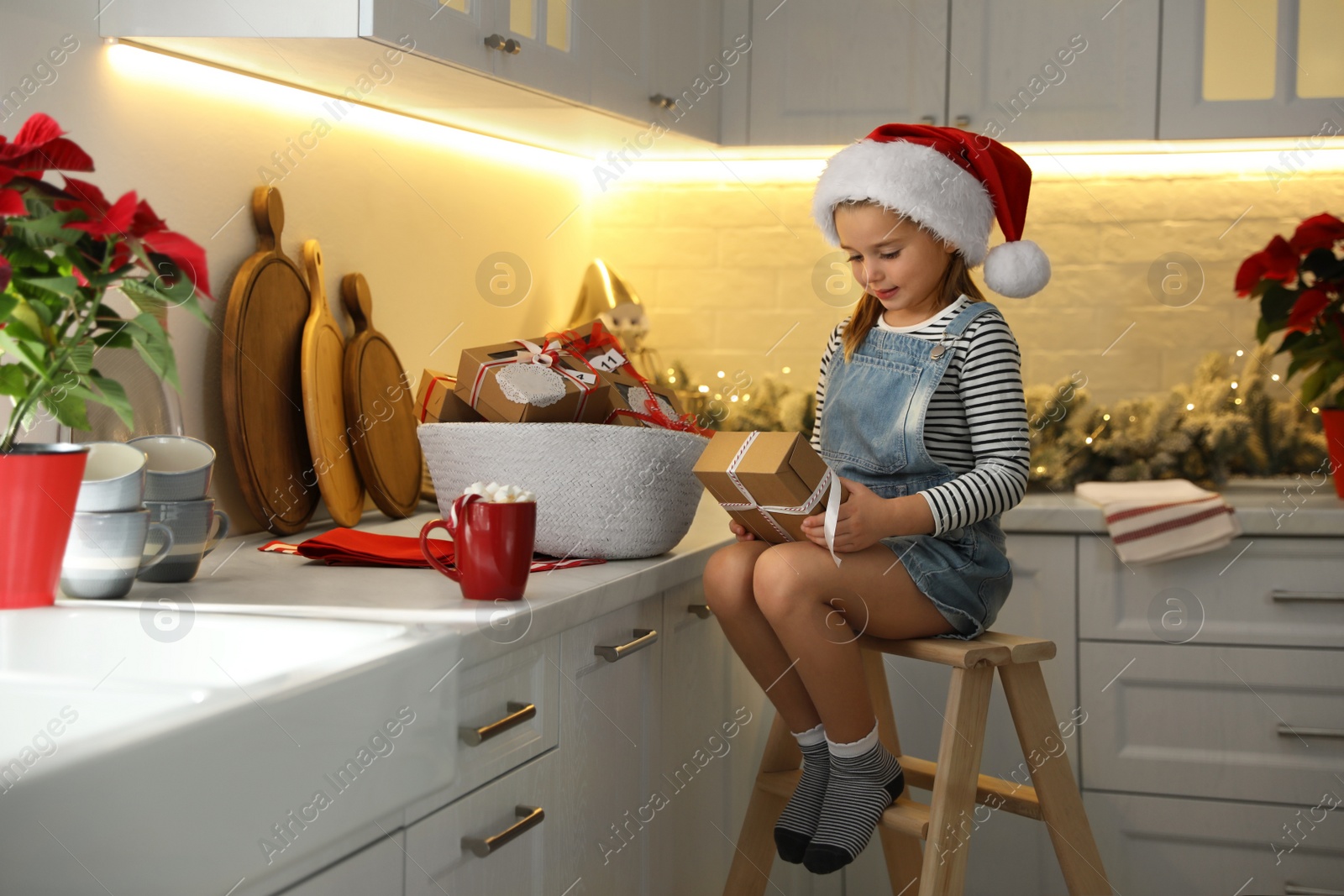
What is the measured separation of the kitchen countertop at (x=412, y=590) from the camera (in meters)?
1.04

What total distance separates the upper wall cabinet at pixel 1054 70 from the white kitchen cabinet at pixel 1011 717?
77 centimetres

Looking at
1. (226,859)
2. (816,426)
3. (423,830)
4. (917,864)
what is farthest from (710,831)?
(226,859)

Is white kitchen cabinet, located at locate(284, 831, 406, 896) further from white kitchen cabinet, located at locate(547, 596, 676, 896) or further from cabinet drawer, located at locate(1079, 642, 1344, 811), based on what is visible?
cabinet drawer, located at locate(1079, 642, 1344, 811)

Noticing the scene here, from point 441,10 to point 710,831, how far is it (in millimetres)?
1127

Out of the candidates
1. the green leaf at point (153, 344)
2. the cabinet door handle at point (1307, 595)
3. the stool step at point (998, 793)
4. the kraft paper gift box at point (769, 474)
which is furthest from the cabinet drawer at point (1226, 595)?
the green leaf at point (153, 344)

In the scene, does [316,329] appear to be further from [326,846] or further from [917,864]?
[917,864]

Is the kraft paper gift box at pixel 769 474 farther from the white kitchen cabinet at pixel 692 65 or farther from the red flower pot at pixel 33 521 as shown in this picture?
the white kitchen cabinet at pixel 692 65

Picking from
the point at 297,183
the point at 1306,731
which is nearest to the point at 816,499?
the point at 297,183

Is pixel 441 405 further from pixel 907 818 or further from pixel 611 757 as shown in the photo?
pixel 907 818

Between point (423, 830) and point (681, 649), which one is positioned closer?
point (423, 830)

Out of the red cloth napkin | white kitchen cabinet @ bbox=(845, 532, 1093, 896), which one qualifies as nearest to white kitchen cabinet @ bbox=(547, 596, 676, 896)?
the red cloth napkin

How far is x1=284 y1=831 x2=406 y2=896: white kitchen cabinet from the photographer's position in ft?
2.68

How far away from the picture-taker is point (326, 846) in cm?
81

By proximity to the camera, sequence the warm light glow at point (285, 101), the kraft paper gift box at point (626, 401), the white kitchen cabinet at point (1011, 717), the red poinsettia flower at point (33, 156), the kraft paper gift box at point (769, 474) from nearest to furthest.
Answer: the red poinsettia flower at point (33, 156), the kraft paper gift box at point (769, 474), the warm light glow at point (285, 101), the kraft paper gift box at point (626, 401), the white kitchen cabinet at point (1011, 717)
